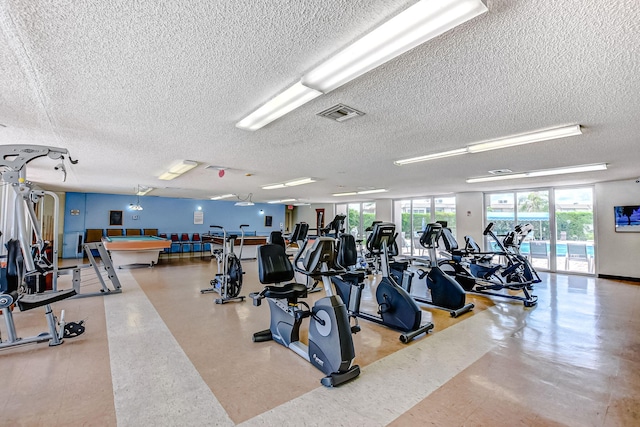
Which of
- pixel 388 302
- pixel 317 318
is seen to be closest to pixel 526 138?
pixel 388 302

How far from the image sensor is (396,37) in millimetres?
1632

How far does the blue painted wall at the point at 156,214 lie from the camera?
1098 centimetres

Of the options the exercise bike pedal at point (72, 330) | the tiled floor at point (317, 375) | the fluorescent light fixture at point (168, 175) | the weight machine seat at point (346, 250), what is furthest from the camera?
the fluorescent light fixture at point (168, 175)

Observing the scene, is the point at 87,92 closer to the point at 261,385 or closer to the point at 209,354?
the point at 209,354

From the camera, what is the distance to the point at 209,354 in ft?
10.00

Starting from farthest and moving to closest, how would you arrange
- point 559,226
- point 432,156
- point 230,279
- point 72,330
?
point 559,226 → point 230,279 → point 432,156 → point 72,330

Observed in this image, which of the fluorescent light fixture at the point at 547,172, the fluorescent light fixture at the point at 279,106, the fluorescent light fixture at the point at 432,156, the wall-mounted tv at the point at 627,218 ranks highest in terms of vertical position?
the fluorescent light fixture at the point at 547,172

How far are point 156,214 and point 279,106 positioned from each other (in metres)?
12.0

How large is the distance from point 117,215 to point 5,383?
10907 mm

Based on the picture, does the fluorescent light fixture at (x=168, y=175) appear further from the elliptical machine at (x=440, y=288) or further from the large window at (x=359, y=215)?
the large window at (x=359, y=215)

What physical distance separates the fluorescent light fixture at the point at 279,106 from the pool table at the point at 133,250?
21.8 ft

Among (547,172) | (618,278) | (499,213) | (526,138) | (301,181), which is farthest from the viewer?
(499,213)

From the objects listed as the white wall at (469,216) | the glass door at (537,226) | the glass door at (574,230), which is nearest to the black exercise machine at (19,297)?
the white wall at (469,216)

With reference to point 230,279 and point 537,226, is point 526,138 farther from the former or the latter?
point 537,226
